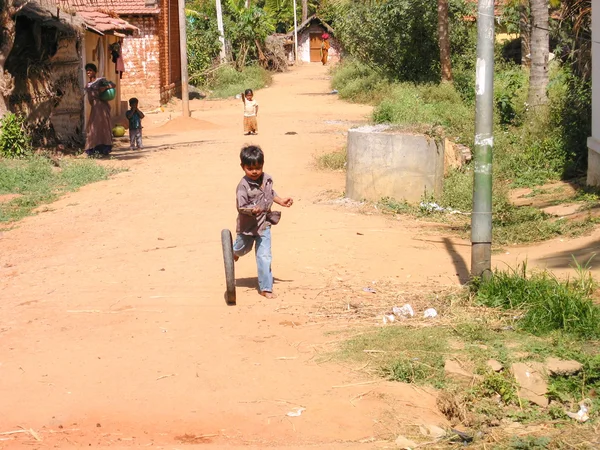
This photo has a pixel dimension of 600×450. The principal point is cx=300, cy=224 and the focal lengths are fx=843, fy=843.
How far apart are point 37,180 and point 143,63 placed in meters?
14.4

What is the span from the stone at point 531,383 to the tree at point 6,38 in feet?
37.7

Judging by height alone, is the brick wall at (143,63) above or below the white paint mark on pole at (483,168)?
above

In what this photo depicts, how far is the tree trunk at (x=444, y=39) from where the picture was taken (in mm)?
22297

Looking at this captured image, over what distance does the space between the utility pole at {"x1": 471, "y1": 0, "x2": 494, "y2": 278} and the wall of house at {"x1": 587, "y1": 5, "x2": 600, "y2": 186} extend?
4821mm

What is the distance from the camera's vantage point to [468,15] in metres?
25.5

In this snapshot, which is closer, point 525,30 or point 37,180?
point 37,180

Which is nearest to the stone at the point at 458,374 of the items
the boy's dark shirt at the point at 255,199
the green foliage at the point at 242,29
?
the boy's dark shirt at the point at 255,199

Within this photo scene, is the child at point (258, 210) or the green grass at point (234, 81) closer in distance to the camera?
the child at point (258, 210)

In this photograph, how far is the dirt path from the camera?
4738mm

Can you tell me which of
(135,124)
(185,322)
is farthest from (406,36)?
(185,322)

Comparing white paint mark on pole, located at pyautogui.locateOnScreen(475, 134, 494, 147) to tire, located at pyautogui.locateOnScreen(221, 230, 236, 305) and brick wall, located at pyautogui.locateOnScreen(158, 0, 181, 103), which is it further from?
brick wall, located at pyautogui.locateOnScreen(158, 0, 181, 103)

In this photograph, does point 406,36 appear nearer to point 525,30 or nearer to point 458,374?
point 525,30

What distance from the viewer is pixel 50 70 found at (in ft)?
53.7

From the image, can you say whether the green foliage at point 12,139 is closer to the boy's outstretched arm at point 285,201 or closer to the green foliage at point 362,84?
the boy's outstretched arm at point 285,201
